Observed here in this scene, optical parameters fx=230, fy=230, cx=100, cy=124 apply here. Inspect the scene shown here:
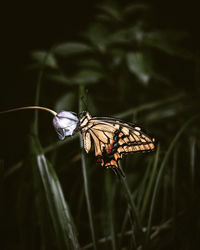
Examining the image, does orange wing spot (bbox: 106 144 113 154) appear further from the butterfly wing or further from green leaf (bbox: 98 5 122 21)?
green leaf (bbox: 98 5 122 21)

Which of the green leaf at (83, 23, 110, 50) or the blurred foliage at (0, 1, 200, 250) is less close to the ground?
the green leaf at (83, 23, 110, 50)

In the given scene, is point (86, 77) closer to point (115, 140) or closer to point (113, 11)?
point (113, 11)

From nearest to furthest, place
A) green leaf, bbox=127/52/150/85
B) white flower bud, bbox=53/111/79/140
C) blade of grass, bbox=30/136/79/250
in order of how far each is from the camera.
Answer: white flower bud, bbox=53/111/79/140, blade of grass, bbox=30/136/79/250, green leaf, bbox=127/52/150/85

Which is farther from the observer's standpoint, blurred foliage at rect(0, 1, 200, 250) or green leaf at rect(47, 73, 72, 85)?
green leaf at rect(47, 73, 72, 85)

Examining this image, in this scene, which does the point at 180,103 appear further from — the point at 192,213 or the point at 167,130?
the point at 192,213

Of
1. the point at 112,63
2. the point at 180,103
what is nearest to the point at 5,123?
the point at 112,63

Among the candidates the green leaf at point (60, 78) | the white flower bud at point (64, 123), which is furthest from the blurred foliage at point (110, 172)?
the white flower bud at point (64, 123)

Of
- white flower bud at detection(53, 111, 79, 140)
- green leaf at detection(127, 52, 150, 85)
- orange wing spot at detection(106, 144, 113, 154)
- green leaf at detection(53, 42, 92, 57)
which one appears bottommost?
orange wing spot at detection(106, 144, 113, 154)

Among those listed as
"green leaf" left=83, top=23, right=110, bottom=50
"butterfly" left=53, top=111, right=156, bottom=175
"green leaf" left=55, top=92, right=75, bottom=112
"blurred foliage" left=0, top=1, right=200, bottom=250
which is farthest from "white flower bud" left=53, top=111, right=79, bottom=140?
"green leaf" left=83, top=23, right=110, bottom=50

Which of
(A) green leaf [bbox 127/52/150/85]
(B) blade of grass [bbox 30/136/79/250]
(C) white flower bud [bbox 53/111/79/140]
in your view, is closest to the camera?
(C) white flower bud [bbox 53/111/79/140]
